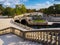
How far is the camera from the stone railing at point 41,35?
2.13 m

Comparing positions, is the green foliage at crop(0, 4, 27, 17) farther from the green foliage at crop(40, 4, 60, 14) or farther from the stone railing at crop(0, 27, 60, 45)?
the stone railing at crop(0, 27, 60, 45)

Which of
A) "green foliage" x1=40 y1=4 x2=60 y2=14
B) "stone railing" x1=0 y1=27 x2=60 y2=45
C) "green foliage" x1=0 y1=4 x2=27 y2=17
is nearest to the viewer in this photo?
"stone railing" x1=0 y1=27 x2=60 y2=45

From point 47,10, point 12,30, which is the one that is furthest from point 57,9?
point 12,30

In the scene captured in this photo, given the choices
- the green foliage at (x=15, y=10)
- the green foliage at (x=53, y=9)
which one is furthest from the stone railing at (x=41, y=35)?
the green foliage at (x=53, y=9)

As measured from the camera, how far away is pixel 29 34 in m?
4.16

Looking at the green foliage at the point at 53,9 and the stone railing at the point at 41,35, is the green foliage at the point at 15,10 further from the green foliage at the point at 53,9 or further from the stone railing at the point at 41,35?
the stone railing at the point at 41,35

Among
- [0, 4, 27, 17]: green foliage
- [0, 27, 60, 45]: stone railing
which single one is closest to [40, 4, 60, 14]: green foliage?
[0, 4, 27, 17]: green foliage

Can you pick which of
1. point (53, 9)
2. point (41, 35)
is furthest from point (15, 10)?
point (41, 35)

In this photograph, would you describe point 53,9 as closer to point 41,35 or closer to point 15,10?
point 15,10

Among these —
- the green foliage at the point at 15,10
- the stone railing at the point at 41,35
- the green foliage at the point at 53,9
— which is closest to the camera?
the stone railing at the point at 41,35

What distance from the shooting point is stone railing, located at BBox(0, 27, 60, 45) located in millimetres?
2131

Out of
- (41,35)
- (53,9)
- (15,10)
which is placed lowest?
(53,9)

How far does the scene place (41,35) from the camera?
10.4 feet

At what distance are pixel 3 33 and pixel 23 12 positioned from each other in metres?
19.0
